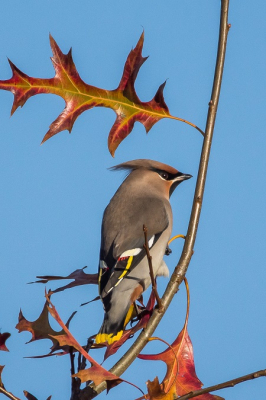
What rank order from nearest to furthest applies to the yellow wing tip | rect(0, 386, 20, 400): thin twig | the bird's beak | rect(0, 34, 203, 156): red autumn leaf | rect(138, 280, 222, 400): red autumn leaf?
rect(0, 386, 20, 400): thin twig, rect(138, 280, 222, 400): red autumn leaf, rect(0, 34, 203, 156): red autumn leaf, the yellow wing tip, the bird's beak

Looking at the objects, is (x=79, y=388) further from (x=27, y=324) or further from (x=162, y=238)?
(x=162, y=238)

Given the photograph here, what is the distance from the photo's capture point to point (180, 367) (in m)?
2.82

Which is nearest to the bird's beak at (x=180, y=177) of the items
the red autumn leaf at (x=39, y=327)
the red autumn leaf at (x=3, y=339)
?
the red autumn leaf at (x=39, y=327)

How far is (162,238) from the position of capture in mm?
4184

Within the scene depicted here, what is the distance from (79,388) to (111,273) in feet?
4.29

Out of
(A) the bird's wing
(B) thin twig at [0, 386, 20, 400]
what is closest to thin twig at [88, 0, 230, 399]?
(B) thin twig at [0, 386, 20, 400]

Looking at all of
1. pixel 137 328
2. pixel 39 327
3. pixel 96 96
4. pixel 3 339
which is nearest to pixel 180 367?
pixel 137 328

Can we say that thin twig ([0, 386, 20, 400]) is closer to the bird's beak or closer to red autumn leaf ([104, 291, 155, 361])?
red autumn leaf ([104, 291, 155, 361])

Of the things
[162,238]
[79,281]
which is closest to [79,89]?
[79,281]

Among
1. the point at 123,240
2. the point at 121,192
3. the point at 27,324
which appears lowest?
the point at 27,324

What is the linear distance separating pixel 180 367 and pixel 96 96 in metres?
1.15

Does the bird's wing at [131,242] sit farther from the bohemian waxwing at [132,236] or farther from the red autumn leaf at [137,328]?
the red autumn leaf at [137,328]

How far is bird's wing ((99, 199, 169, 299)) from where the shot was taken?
146 inches

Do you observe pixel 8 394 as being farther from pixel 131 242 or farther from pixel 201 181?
pixel 131 242
